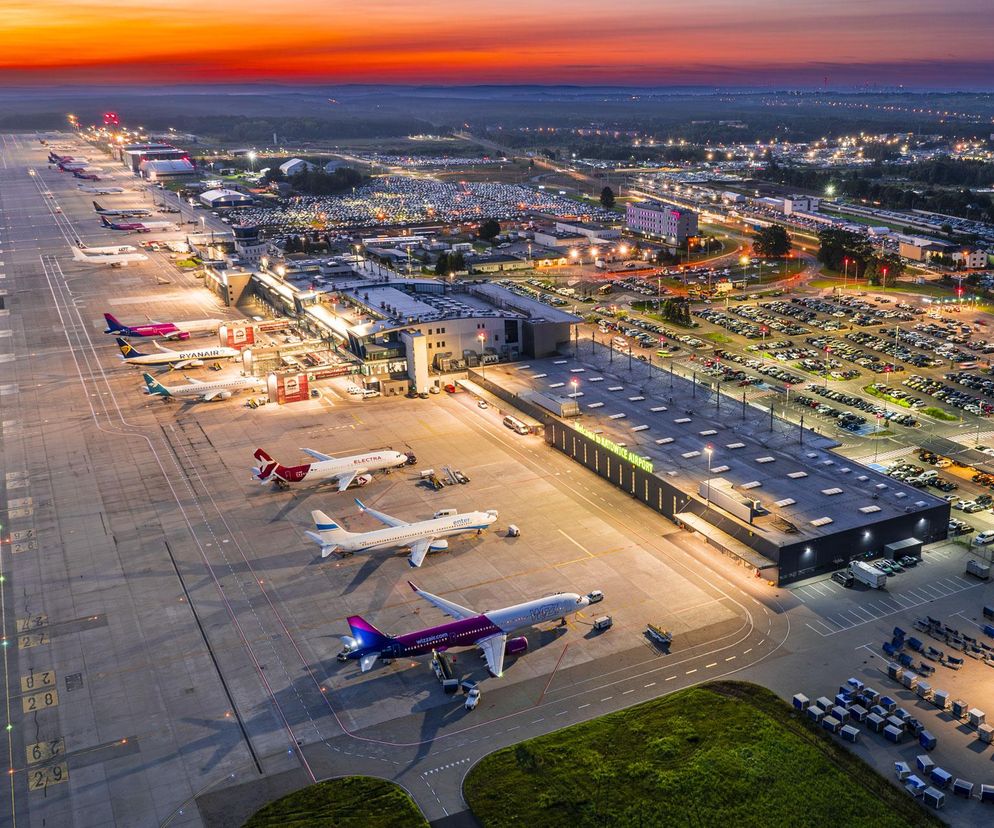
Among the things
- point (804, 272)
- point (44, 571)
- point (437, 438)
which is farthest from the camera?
point (804, 272)

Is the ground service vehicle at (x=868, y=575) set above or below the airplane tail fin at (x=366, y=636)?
below

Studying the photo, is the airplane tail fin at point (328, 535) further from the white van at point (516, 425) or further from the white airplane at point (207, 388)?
the white airplane at point (207, 388)

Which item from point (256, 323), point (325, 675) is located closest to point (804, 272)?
point (256, 323)

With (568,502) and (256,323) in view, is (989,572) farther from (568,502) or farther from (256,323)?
(256,323)

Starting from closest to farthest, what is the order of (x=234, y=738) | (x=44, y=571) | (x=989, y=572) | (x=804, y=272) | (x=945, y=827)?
1. (x=945, y=827)
2. (x=234, y=738)
3. (x=989, y=572)
4. (x=44, y=571)
5. (x=804, y=272)

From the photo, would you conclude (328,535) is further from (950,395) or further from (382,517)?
(950,395)

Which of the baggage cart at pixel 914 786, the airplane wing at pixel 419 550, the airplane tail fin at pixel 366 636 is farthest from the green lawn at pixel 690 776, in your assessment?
the airplane wing at pixel 419 550

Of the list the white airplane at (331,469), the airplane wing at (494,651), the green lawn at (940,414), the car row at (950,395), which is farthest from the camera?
the car row at (950,395)
